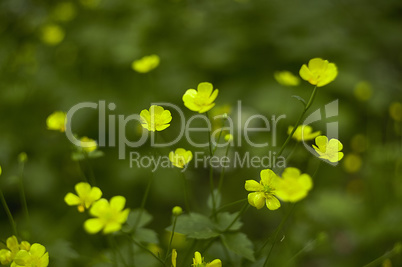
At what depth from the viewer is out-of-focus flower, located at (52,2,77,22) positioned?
9.22 ft

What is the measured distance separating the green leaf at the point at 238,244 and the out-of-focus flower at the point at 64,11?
2.60m

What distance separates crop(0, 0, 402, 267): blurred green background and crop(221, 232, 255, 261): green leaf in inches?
31.7

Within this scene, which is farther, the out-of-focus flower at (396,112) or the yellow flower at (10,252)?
the out-of-focus flower at (396,112)

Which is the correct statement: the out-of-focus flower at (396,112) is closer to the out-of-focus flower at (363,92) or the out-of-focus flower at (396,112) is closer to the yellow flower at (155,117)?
the out-of-focus flower at (363,92)

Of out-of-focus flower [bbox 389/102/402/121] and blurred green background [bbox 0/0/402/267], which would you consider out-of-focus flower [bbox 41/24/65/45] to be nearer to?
blurred green background [bbox 0/0/402/267]

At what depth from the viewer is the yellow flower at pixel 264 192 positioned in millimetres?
752

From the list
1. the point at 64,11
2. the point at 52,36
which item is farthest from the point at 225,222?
the point at 64,11

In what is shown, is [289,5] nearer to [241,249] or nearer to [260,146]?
[260,146]

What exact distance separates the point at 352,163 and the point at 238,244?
1.61m

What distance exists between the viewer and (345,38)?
252 centimetres

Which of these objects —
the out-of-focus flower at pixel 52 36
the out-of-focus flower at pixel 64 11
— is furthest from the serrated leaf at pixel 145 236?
the out-of-focus flower at pixel 64 11

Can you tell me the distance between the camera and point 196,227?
2.81ft

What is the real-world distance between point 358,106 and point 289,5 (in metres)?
0.94

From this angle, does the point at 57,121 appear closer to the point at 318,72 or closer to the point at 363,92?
the point at 318,72
